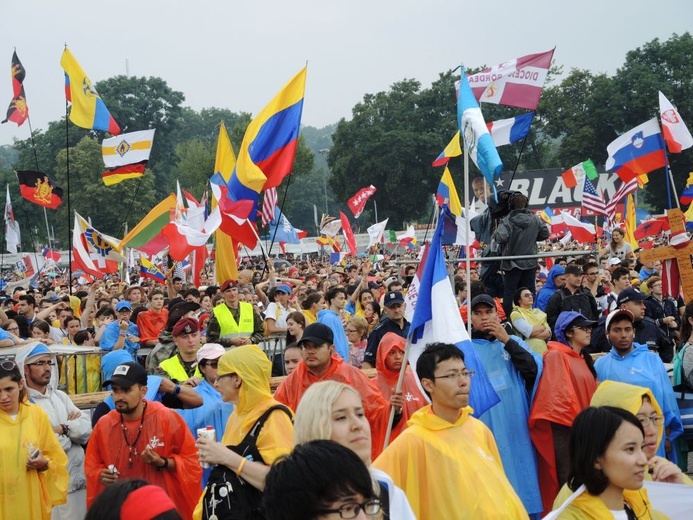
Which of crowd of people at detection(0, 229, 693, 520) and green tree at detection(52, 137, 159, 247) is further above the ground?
green tree at detection(52, 137, 159, 247)

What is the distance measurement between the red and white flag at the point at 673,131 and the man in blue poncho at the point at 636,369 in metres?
11.3

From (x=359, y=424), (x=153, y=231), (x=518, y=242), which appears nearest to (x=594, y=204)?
(x=153, y=231)

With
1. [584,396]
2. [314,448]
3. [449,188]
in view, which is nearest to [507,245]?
[584,396]

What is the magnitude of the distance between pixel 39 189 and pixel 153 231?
10.5 feet

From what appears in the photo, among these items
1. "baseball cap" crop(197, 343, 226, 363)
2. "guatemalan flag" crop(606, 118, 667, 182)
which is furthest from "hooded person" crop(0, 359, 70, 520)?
"guatemalan flag" crop(606, 118, 667, 182)

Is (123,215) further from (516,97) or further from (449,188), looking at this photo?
(516,97)

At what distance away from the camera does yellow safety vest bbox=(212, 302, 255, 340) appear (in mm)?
10109

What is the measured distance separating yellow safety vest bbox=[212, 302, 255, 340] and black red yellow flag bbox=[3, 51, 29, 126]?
36.8ft

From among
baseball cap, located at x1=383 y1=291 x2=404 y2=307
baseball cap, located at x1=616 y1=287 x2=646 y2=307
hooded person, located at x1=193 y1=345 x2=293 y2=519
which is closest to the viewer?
hooded person, located at x1=193 y1=345 x2=293 y2=519

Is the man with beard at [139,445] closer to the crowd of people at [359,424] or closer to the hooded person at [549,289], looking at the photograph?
the crowd of people at [359,424]

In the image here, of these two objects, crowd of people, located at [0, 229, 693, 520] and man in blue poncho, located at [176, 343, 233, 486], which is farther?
man in blue poncho, located at [176, 343, 233, 486]

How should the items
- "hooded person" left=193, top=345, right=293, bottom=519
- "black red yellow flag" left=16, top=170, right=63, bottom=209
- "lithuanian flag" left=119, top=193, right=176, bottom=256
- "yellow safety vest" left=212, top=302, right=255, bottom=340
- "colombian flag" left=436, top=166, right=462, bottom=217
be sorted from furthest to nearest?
1. "black red yellow flag" left=16, top=170, right=63, bottom=209
2. "lithuanian flag" left=119, top=193, right=176, bottom=256
3. "colombian flag" left=436, top=166, right=462, bottom=217
4. "yellow safety vest" left=212, top=302, right=255, bottom=340
5. "hooded person" left=193, top=345, right=293, bottom=519

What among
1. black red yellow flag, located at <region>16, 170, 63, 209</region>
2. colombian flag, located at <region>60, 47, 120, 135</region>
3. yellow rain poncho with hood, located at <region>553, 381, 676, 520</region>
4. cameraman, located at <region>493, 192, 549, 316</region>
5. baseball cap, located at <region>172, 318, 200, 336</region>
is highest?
colombian flag, located at <region>60, 47, 120, 135</region>

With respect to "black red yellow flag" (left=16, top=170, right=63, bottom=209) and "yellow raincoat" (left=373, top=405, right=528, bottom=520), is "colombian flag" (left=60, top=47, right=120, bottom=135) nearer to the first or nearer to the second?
"black red yellow flag" (left=16, top=170, right=63, bottom=209)
